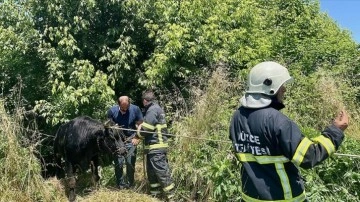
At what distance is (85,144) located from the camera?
678cm

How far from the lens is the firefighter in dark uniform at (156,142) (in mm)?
6449

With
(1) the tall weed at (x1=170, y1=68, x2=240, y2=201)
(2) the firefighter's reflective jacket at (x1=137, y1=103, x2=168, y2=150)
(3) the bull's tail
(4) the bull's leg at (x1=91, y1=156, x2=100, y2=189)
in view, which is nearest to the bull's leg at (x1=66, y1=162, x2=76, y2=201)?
(4) the bull's leg at (x1=91, y1=156, x2=100, y2=189)

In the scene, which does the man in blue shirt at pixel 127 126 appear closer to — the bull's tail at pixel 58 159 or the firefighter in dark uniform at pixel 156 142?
the firefighter in dark uniform at pixel 156 142

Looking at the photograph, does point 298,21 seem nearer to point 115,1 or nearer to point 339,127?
point 115,1

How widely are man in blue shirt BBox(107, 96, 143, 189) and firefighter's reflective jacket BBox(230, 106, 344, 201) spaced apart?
13.6 feet

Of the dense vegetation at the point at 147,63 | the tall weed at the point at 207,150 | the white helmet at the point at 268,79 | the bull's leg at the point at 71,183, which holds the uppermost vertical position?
the dense vegetation at the point at 147,63

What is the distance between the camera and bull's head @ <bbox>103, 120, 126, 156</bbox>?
6.61 meters

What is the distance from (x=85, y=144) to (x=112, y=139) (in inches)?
17.8

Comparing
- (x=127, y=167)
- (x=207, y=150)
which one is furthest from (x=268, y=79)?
(x=127, y=167)

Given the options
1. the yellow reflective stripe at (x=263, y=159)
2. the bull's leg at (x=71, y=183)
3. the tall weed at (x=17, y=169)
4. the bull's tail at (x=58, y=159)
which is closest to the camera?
the yellow reflective stripe at (x=263, y=159)

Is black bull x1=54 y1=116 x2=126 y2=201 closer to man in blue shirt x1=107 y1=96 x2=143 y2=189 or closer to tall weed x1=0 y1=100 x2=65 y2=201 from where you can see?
→ man in blue shirt x1=107 y1=96 x2=143 y2=189

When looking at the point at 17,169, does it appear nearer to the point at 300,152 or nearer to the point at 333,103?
the point at 300,152

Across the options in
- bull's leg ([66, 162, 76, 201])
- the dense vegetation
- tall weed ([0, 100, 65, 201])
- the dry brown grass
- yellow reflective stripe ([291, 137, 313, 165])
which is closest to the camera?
yellow reflective stripe ([291, 137, 313, 165])

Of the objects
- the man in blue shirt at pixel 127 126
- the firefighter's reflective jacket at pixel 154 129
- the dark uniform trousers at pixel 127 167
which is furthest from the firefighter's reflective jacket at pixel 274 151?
the dark uniform trousers at pixel 127 167
